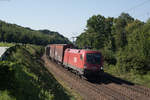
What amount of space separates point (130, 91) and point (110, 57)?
45.2 ft

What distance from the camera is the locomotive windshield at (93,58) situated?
18.1m

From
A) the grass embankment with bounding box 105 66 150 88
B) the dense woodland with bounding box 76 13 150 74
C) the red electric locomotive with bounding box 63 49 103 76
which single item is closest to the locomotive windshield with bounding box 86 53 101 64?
the red electric locomotive with bounding box 63 49 103 76

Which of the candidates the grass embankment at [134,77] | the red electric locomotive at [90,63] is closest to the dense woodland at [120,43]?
the grass embankment at [134,77]

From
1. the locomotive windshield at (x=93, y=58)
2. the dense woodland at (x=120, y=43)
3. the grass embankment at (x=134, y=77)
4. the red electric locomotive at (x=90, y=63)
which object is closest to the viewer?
the grass embankment at (x=134, y=77)

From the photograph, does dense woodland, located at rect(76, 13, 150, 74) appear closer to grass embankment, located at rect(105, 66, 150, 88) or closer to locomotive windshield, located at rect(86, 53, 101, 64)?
grass embankment, located at rect(105, 66, 150, 88)

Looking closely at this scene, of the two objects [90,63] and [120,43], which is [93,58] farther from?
[120,43]

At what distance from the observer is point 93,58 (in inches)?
719

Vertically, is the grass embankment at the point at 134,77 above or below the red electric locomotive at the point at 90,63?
below

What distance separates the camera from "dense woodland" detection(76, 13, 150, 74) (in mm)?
20798

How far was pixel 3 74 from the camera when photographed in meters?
8.05

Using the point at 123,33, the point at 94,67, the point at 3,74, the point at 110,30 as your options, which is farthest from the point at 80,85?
the point at 123,33

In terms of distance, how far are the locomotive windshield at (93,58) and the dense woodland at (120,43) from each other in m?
4.73

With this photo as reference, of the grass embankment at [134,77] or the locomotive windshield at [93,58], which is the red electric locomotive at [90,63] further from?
the grass embankment at [134,77]

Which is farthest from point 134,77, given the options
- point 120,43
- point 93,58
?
point 120,43
